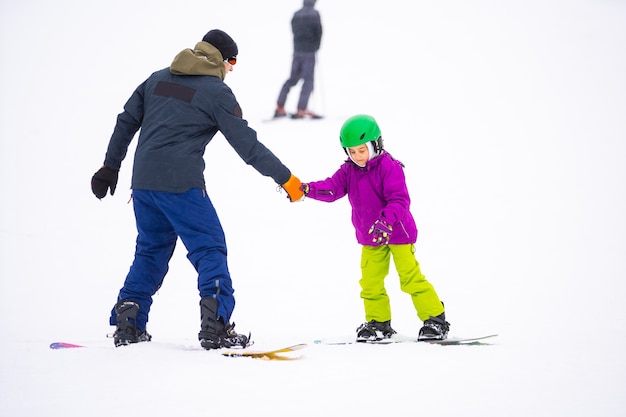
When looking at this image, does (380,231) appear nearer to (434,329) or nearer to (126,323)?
(434,329)

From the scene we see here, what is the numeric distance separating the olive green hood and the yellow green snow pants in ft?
4.58

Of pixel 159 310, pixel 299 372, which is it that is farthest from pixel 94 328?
pixel 299 372

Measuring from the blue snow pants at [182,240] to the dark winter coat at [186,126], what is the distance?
3.0 inches

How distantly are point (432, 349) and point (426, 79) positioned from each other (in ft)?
37.4

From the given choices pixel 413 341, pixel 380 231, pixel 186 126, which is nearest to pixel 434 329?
pixel 413 341

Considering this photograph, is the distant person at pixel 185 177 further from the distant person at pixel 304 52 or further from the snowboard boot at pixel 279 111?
the snowboard boot at pixel 279 111

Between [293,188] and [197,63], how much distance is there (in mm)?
905

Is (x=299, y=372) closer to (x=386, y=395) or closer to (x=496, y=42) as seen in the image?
(x=386, y=395)

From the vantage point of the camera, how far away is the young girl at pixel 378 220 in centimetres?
382

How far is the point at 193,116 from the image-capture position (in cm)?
363

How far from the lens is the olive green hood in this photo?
368 centimetres

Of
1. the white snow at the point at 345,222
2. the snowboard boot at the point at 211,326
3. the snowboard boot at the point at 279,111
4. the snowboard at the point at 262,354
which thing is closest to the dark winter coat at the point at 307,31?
the snowboard boot at the point at 279,111

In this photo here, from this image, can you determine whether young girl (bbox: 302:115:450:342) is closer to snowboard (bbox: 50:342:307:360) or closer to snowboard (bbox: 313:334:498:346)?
snowboard (bbox: 313:334:498:346)

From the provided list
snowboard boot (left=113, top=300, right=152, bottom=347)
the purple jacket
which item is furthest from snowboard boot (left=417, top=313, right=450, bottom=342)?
snowboard boot (left=113, top=300, right=152, bottom=347)
